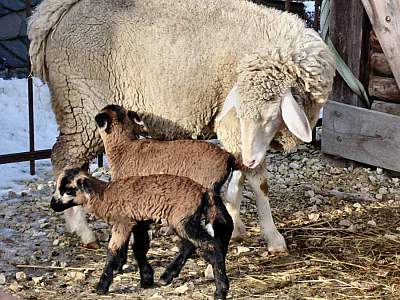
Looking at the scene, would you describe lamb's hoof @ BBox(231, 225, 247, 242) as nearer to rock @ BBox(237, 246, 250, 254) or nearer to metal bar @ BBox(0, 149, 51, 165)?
rock @ BBox(237, 246, 250, 254)

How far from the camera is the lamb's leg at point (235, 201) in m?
5.39

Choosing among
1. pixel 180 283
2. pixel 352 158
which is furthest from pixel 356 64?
pixel 180 283

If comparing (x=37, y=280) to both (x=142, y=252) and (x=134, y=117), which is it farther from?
(x=134, y=117)

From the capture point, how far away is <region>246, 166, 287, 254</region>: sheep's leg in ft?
17.1

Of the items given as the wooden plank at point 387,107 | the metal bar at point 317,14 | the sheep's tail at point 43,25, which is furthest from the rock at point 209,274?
the metal bar at point 317,14

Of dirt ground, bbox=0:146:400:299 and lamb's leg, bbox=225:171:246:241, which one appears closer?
dirt ground, bbox=0:146:400:299

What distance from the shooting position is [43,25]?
17.6 feet

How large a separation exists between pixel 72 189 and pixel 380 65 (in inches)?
148

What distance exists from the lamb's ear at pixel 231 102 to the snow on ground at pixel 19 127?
231 cm

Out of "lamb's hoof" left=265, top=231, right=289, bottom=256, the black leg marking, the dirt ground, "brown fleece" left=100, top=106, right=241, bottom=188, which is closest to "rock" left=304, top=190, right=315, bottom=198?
the dirt ground

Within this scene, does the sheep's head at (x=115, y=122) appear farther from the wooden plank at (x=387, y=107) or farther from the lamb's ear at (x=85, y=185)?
the wooden plank at (x=387, y=107)

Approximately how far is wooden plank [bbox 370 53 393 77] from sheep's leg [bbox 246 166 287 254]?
2.37 meters

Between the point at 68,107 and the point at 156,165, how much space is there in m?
0.97

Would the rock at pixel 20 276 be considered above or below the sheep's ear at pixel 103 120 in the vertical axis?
below
